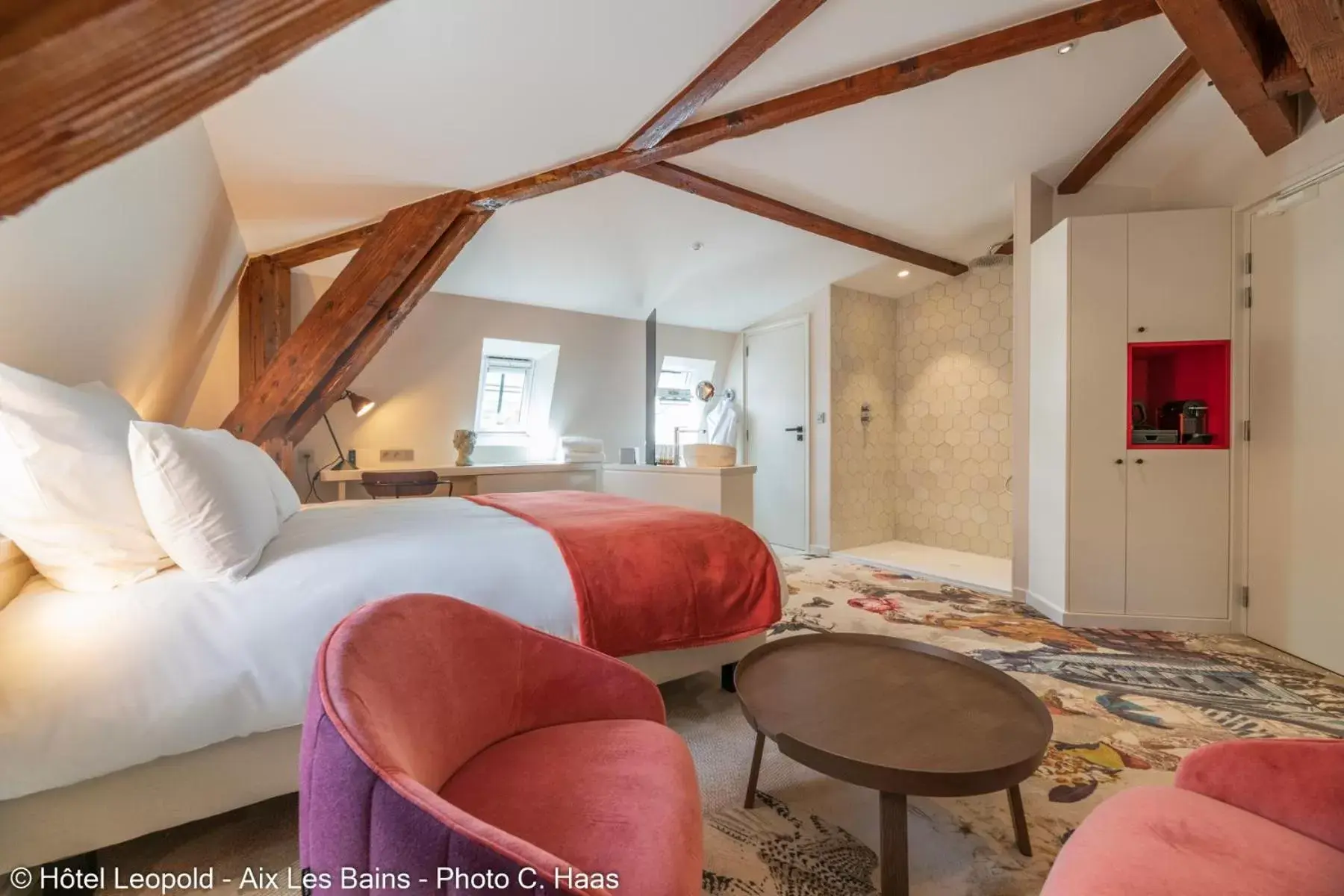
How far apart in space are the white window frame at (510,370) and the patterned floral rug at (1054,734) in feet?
9.20

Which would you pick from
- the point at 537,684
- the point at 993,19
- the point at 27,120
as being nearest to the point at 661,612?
the point at 537,684

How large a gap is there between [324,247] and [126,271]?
53.7 inches

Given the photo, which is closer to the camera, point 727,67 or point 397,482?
point 727,67

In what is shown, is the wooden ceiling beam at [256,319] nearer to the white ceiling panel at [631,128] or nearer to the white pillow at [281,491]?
the white ceiling panel at [631,128]

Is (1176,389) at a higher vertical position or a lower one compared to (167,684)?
higher

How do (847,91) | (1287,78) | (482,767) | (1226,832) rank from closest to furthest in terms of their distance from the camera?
(1226,832) < (482,767) < (1287,78) < (847,91)

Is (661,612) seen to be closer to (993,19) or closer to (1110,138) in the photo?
(993,19)

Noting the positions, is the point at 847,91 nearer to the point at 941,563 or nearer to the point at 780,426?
the point at 780,426

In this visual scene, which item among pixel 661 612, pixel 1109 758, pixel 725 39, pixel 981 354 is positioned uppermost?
pixel 725 39

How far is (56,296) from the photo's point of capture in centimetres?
168

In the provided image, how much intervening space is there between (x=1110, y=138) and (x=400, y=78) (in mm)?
3481

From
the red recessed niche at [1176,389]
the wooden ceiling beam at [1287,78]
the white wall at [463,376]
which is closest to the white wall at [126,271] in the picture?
the white wall at [463,376]

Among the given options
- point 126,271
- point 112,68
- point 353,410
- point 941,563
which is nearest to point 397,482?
point 353,410

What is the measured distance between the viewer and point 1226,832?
36.3 inches
